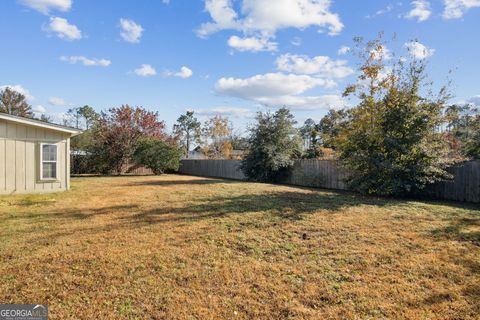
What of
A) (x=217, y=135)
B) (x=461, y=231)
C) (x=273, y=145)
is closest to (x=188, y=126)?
(x=217, y=135)

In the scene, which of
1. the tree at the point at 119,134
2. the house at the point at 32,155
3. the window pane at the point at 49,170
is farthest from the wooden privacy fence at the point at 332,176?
the window pane at the point at 49,170

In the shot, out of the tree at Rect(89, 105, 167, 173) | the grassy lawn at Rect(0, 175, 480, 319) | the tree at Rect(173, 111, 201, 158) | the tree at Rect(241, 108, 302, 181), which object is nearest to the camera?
the grassy lawn at Rect(0, 175, 480, 319)

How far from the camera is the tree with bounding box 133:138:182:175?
22.7m

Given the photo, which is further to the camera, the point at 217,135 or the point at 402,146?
the point at 217,135

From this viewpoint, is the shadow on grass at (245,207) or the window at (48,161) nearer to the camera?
the shadow on grass at (245,207)

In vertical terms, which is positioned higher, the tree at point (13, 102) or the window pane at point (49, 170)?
the tree at point (13, 102)

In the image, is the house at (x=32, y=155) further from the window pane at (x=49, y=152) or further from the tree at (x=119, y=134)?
the tree at (x=119, y=134)

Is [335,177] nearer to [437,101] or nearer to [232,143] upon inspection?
[437,101]

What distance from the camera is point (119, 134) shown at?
24.0 m

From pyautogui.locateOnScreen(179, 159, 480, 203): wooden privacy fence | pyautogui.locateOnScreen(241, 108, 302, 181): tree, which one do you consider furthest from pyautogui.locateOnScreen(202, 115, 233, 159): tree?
pyautogui.locateOnScreen(241, 108, 302, 181): tree

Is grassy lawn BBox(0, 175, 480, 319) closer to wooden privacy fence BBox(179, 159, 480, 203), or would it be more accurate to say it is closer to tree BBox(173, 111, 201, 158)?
wooden privacy fence BBox(179, 159, 480, 203)

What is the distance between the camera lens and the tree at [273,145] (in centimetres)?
1632

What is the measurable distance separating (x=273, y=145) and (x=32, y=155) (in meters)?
10.6

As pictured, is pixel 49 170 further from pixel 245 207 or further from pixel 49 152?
pixel 245 207
